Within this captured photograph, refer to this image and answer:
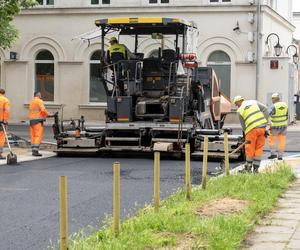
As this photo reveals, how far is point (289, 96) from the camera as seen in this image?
111ft

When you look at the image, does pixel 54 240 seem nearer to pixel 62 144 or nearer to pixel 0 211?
pixel 0 211

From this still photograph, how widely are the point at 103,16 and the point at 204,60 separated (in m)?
5.36

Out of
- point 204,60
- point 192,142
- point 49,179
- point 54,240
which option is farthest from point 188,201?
point 204,60

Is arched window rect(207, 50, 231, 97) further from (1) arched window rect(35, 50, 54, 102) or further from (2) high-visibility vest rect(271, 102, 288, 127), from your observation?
(2) high-visibility vest rect(271, 102, 288, 127)

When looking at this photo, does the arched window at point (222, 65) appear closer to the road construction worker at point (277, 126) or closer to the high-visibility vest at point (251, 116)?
the road construction worker at point (277, 126)

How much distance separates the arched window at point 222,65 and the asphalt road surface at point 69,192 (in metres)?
15.3

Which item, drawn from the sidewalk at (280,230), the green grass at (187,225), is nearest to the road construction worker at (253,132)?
the green grass at (187,225)

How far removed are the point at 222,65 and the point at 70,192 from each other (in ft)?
69.3

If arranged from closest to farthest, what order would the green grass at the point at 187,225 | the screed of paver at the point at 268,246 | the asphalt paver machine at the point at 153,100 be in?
the green grass at the point at 187,225
the screed of paver at the point at 268,246
the asphalt paver machine at the point at 153,100

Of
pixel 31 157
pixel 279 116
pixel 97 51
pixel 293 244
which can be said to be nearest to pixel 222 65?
pixel 97 51

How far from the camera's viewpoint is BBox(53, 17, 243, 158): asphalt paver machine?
16.1 meters

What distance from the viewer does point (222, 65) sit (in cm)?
3122

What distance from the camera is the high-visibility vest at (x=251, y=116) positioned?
12.9m

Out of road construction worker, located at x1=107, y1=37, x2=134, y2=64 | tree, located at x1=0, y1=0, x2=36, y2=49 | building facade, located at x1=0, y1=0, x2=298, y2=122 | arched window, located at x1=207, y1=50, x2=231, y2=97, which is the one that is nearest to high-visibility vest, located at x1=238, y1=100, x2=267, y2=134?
road construction worker, located at x1=107, y1=37, x2=134, y2=64
